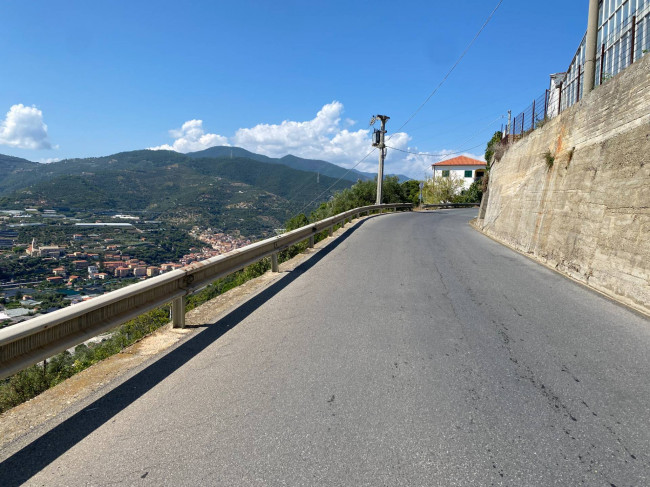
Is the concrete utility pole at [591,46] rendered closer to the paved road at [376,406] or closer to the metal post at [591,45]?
the metal post at [591,45]

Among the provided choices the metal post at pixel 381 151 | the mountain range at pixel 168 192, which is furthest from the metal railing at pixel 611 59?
the mountain range at pixel 168 192

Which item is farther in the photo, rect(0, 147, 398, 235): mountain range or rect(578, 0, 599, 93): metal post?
rect(0, 147, 398, 235): mountain range

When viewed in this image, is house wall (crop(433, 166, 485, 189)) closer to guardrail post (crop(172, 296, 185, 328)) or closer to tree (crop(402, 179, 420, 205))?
tree (crop(402, 179, 420, 205))

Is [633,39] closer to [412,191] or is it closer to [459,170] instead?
[412,191]

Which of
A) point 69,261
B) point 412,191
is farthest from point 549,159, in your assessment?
point 412,191

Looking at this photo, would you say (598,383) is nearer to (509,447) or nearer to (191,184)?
(509,447)

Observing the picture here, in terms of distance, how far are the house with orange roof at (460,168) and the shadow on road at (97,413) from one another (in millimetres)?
91178

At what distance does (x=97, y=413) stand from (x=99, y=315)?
0.97 metres

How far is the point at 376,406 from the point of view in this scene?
3.35 m

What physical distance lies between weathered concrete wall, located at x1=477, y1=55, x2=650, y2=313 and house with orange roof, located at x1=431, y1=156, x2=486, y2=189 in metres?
81.5

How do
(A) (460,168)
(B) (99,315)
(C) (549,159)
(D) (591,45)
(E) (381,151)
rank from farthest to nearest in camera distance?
1. (A) (460,168)
2. (E) (381,151)
3. (C) (549,159)
4. (D) (591,45)
5. (B) (99,315)

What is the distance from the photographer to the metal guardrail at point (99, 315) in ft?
9.98

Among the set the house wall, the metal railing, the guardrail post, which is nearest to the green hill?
the house wall

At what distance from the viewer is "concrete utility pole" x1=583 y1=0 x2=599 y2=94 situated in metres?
10.7
